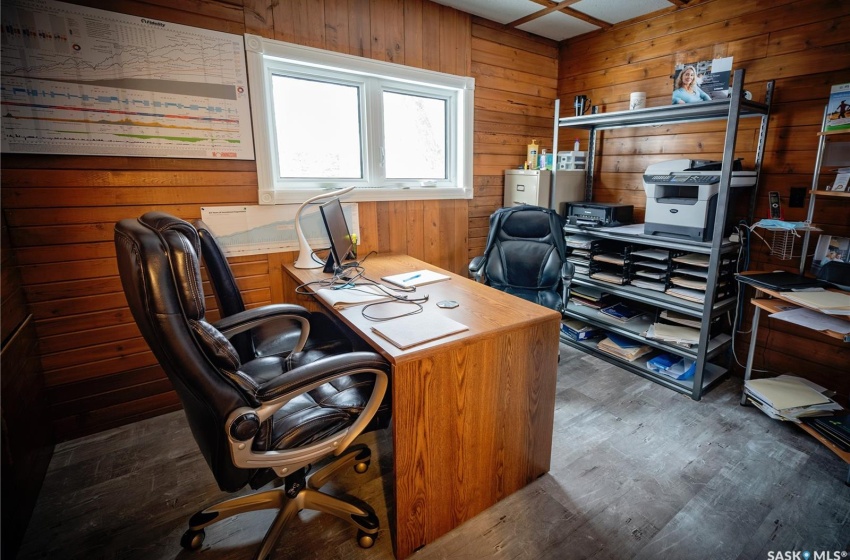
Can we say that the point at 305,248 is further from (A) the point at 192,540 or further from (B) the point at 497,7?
(B) the point at 497,7

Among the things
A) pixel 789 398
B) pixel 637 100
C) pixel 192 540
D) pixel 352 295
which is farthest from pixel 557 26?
pixel 192 540

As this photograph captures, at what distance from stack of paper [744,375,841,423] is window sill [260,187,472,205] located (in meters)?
2.16

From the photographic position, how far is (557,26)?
309 centimetres

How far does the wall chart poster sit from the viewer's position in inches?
68.4

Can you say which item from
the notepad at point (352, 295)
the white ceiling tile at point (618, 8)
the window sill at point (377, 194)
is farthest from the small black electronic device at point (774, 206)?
the notepad at point (352, 295)

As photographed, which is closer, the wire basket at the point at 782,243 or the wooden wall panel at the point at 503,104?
the wire basket at the point at 782,243

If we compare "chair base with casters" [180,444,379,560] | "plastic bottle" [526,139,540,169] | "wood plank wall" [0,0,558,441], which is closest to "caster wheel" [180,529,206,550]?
"chair base with casters" [180,444,379,560]

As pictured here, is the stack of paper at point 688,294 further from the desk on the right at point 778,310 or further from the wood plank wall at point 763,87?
the wood plank wall at point 763,87

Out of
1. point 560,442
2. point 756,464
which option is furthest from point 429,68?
point 756,464

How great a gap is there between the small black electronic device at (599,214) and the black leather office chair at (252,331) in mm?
1972

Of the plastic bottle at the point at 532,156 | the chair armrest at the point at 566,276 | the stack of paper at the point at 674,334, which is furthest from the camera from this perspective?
the plastic bottle at the point at 532,156

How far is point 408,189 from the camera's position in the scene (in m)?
2.86

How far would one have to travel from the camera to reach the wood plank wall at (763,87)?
2176mm

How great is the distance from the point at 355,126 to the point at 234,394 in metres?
2.14
